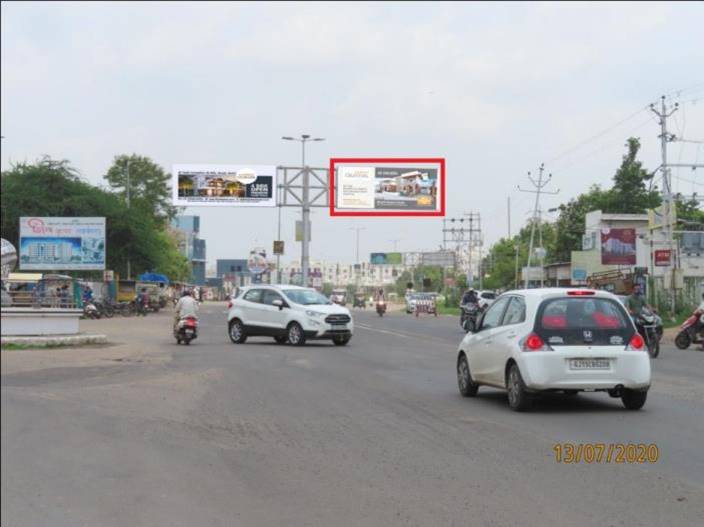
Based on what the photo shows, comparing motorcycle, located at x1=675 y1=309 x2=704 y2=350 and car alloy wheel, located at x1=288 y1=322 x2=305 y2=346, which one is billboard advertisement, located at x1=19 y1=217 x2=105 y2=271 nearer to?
car alloy wheel, located at x1=288 y1=322 x2=305 y2=346

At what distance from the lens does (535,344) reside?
35.0ft

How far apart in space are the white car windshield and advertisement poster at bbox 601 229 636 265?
37.5 m

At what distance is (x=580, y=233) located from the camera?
8712 cm

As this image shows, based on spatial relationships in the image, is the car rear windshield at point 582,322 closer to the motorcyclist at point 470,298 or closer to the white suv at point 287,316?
the white suv at point 287,316

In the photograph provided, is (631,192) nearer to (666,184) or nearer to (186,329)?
(666,184)

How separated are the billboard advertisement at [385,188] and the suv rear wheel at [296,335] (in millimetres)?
22206

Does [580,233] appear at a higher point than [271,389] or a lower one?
higher

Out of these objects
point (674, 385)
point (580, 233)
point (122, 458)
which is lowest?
point (674, 385)

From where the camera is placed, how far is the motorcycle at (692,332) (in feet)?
81.6

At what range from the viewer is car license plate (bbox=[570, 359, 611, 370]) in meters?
10.6

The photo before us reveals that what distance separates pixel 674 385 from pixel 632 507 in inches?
359

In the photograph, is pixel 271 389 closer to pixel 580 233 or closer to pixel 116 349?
pixel 116 349

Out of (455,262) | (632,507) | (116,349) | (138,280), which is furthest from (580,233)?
(632,507)
